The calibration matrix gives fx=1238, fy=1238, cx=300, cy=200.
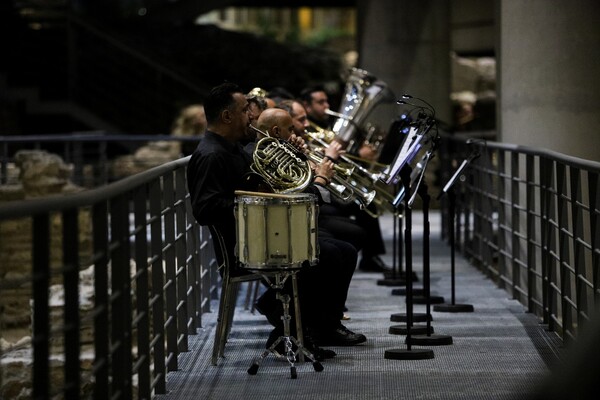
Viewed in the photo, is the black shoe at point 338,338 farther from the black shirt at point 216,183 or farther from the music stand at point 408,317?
the black shirt at point 216,183

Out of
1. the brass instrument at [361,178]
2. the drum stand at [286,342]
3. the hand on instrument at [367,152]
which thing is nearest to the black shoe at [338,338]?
the drum stand at [286,342]

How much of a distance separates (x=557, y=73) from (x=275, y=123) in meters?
3.42

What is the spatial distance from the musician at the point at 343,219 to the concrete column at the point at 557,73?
148 cm

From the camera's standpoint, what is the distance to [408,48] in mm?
18531

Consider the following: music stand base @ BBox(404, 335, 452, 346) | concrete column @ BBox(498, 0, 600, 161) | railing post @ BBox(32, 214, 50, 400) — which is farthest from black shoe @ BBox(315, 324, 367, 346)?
railing post @ BBox(32, 214, 50, 400)

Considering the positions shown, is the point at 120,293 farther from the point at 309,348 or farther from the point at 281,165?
the point at 309,348

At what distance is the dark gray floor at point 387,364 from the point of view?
5.88 m

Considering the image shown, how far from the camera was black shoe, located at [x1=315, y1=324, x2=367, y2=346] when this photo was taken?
7.07 meters

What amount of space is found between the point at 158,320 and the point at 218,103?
1242 millimetres

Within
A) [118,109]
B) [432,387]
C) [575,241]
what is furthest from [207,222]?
[118,109]

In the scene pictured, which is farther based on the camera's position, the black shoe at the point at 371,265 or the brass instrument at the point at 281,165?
the black shoe at the point at 371,265

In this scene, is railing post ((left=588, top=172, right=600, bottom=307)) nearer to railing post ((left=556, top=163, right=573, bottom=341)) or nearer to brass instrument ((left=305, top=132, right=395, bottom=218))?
railing post ((left=556, top=163, right=573, bottom=341))

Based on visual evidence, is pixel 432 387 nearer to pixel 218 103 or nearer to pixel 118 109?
pixel 218 103

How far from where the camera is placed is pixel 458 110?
2577 centimetres
